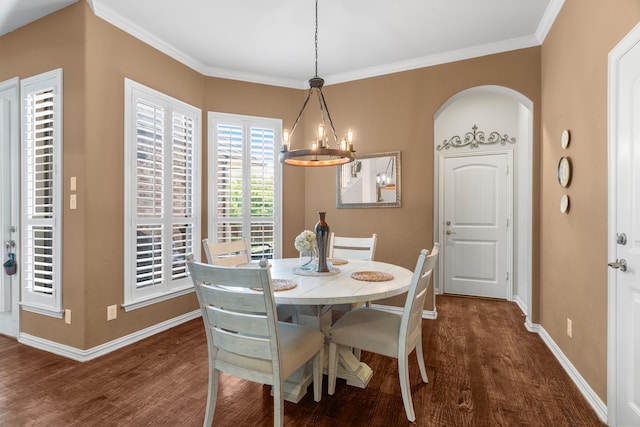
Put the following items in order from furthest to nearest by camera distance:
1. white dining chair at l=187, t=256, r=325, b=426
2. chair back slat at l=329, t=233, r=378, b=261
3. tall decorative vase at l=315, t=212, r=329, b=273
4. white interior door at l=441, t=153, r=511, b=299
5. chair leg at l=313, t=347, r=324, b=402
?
white interior door at l=441, t=153, r=511, b=299 < chair back slat at l=329, t=233, r=378, b=261 < tall decorative vase at l=315, t=212, r=329, b=273 < chair leg at l=313, t=347, r=324, b=402 < white dining chair at l=187, t=256, r=325, b=426

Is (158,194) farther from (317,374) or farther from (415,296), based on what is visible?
(415,296)

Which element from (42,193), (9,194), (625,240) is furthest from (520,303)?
(9,194)

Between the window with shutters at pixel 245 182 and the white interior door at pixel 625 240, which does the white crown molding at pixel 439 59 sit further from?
the white interior door at pixel 625 240

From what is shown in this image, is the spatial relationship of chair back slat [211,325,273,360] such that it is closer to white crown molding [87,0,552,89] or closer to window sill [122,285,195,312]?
window sill [122,285,195,312]

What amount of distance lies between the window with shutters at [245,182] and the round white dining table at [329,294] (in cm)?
149

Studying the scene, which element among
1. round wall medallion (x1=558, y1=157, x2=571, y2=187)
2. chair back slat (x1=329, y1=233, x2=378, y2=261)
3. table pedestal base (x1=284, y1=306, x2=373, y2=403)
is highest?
round wall medallion (x1=558, y1=157, x2=571, y2=187)

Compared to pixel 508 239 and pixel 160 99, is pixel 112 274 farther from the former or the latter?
pixel 508 239

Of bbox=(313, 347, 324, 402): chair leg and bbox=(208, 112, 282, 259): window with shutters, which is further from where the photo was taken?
bbox=(208, 112, 282, 259): window with shutters

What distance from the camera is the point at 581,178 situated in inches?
86.0

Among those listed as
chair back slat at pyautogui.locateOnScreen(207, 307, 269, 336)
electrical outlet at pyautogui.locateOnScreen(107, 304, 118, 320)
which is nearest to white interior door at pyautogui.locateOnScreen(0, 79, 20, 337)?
electrical outlet at pyautogui.locateOnScreen(107, 304, 118, 320)

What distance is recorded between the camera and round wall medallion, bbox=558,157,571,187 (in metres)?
2.36

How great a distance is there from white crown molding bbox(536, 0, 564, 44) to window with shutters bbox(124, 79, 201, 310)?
11.0ft

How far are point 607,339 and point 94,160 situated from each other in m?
3.64

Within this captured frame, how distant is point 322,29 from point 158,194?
2.16 metres
